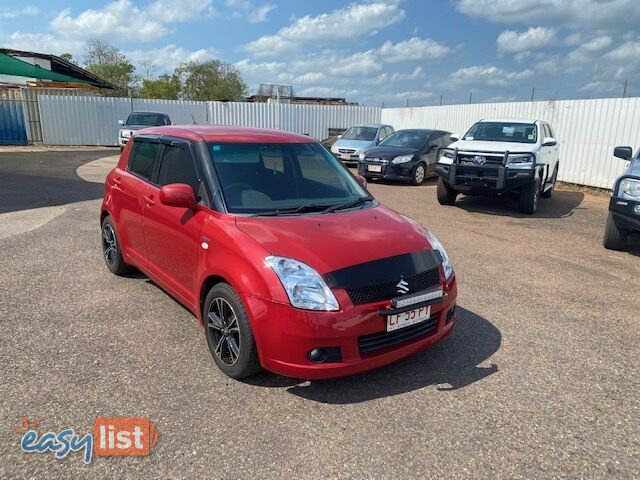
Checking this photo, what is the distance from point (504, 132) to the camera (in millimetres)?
10273

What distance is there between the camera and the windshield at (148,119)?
19.4m

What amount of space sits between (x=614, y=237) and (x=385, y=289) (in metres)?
5.53

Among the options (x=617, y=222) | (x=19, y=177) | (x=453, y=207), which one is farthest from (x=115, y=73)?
(x=617, y=222)

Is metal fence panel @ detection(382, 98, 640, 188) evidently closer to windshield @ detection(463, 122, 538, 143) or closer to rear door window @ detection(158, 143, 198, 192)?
windshield @ detection(463, 122, 538, 143)

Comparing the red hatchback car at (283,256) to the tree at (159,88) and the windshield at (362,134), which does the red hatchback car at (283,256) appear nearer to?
the windshield at (362,134)

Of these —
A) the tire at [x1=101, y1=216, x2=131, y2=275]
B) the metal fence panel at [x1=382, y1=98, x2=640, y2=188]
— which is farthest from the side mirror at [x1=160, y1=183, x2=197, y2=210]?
the metal fence panel at [x1=382, y1=98, x2=640, y2=188]

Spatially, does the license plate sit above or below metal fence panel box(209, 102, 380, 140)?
below

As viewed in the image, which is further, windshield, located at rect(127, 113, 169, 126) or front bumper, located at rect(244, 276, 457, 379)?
windshield, located at rect(127, 113, 169, 126)

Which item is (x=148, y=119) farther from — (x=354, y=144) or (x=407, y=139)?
(x=407, y=139)

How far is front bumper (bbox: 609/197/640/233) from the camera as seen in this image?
6.27 metres

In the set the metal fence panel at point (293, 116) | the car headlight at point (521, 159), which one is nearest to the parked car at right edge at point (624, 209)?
the car headlight at point (521, 159)

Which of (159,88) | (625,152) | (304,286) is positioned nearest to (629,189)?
(625,152)

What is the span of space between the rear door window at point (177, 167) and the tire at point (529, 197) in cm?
753

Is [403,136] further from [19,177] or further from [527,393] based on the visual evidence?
[527,393]
